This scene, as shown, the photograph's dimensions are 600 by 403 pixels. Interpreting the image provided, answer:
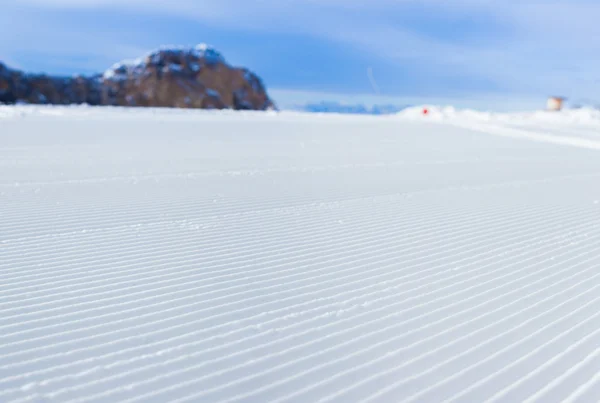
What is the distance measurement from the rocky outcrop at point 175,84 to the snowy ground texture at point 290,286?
28.2 meters

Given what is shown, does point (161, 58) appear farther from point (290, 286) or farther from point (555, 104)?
point (290, 286)

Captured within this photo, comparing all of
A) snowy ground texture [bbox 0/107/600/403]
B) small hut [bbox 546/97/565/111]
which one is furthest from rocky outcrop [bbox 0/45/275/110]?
snowy ground texture [bbox 0/107/600/403]

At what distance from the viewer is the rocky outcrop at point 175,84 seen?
33.3 m

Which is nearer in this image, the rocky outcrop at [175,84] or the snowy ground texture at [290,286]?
the snowy ground texture at [290,286]

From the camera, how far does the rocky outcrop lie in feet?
109

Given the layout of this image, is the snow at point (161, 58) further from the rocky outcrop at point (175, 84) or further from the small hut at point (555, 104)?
the small hut at point (555, 104)

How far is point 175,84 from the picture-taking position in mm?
36312

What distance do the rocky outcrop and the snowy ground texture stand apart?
28189 millimetres

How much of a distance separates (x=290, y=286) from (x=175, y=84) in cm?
3568

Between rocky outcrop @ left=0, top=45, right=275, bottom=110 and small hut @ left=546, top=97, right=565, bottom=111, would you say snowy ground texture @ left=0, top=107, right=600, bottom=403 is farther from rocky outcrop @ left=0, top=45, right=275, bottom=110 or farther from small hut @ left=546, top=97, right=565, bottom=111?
rocky outcrop @ left=0, top=45, right=275, bottom=110

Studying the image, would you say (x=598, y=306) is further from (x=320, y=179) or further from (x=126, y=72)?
(x=126, y=72)

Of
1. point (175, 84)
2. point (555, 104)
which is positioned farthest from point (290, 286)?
point (175, 84)

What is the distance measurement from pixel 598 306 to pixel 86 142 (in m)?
6.89

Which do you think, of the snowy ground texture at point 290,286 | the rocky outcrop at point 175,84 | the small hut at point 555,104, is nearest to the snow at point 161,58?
the rocky outcrop at point 175,84
